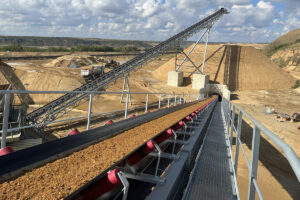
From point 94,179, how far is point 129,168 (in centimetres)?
105

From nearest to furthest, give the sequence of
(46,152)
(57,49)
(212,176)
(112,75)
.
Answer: (46,152)
(212,176)
(112,75)
(57,49)

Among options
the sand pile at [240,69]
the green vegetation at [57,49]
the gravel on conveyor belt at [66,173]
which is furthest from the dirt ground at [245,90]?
the green vegetation at [57,49]

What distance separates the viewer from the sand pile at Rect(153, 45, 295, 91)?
38469 mm

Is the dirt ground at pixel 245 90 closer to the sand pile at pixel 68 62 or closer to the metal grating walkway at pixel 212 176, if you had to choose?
the metal grating walkway at pixel 212 176

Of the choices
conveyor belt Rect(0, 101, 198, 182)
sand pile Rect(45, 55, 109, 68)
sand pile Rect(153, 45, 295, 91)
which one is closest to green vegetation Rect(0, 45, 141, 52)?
sand pile Rect(45, 55, 109, 68)

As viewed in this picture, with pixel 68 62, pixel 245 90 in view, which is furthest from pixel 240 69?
pixel 68 62

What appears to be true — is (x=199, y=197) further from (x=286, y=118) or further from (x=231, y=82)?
(x=231, y=82)

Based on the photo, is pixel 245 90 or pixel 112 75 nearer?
pixel 112 75

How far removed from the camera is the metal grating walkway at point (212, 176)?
3.20 metres

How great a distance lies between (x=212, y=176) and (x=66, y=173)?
239 cm

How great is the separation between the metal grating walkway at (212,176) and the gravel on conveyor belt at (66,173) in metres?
1.13

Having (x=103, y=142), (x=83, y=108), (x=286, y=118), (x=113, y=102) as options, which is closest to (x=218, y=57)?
(x=286, y=118)

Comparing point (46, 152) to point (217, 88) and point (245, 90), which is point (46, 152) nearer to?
point (217, 88)

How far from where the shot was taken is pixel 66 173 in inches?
102
